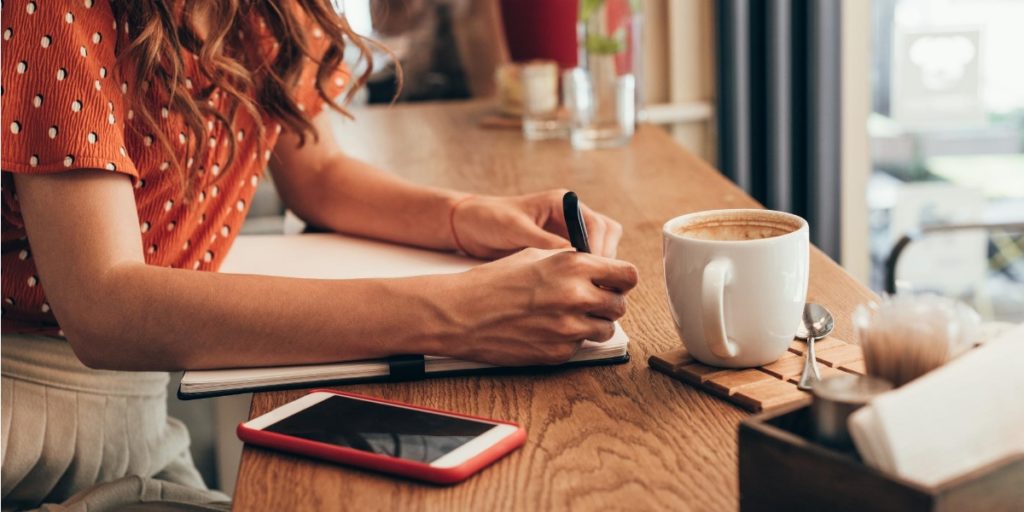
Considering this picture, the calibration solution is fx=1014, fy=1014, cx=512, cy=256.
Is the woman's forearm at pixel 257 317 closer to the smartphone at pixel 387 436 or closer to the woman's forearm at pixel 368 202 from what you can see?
the smartphone at pixel 387 436

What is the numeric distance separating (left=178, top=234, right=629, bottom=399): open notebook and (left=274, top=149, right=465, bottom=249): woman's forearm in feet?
0.06

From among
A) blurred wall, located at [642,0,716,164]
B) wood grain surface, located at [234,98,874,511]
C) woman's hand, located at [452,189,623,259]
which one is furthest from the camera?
blurred wall, located at [642,0,716,164]

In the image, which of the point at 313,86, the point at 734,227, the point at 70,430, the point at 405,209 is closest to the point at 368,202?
the point at 405,209

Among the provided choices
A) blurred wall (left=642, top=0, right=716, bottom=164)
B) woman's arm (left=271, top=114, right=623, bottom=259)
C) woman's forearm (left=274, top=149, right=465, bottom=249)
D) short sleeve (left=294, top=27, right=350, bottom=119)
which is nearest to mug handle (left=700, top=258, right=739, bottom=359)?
woman's arm (left=271, top=114, right=623, bottom=259)

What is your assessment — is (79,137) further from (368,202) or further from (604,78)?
(604,78)

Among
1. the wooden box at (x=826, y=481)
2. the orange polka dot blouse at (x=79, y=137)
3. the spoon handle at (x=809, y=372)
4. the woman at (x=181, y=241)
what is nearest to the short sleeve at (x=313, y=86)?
the woman at (x=181, y=241)

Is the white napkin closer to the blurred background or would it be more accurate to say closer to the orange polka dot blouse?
the orange polka dot blouse

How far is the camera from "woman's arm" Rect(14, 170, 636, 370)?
0.72 metres

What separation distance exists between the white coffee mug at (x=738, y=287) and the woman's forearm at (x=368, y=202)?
1.26ft

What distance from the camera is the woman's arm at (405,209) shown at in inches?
37.6

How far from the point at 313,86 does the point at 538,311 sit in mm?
577

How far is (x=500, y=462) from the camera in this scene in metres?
0.59

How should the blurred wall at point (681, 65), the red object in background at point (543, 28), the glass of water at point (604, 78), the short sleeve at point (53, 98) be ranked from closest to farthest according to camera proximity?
the short sleeve at point (53, 98)
the glass of water at point (604, 78)
the red object in background at point (543, 28)
the blurred wall at point (681, 65)

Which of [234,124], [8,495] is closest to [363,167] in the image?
[234,124]
